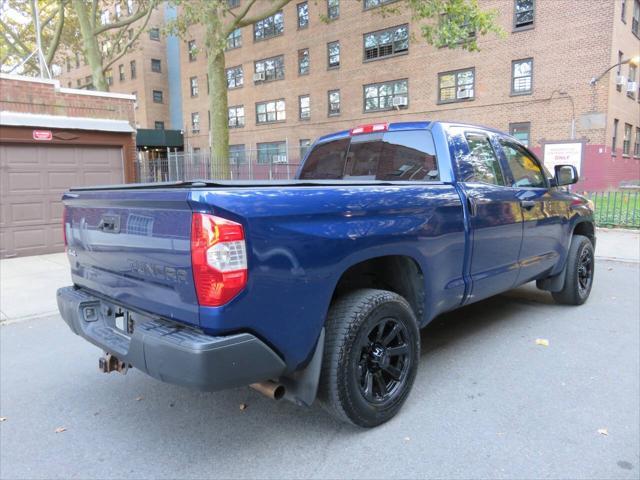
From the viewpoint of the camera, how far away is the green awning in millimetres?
33188

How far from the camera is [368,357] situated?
2.96 m

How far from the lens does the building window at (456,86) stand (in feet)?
77.4

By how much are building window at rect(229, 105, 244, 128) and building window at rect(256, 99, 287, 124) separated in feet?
5.21

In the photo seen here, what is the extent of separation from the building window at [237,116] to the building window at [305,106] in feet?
17.8

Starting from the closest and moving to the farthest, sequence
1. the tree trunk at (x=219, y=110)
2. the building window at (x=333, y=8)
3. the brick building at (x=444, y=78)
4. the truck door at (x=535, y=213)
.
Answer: the truck door at (x=535, y=213), the tree trunk at (x=219, y=110), the brick building at (x=444, y=78), the building window at (x=333, y=8)

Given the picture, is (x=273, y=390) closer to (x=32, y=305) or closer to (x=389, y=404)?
(x=389, y=404)

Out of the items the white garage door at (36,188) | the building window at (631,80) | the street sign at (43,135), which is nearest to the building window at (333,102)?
the building window at (631,80)

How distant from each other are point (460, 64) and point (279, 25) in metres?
13.1

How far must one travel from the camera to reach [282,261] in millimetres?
2402

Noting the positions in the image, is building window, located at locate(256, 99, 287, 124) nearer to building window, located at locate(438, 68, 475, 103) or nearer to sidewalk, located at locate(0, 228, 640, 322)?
building window, located at locate(438, 68, 475, 103)

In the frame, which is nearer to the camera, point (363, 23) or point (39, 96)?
point (39, 96)

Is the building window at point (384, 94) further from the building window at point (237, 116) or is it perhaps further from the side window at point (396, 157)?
the side window at point (396, 157)

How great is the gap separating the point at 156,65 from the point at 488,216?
42.3 m

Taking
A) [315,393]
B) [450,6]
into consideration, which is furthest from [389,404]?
[450,6]
